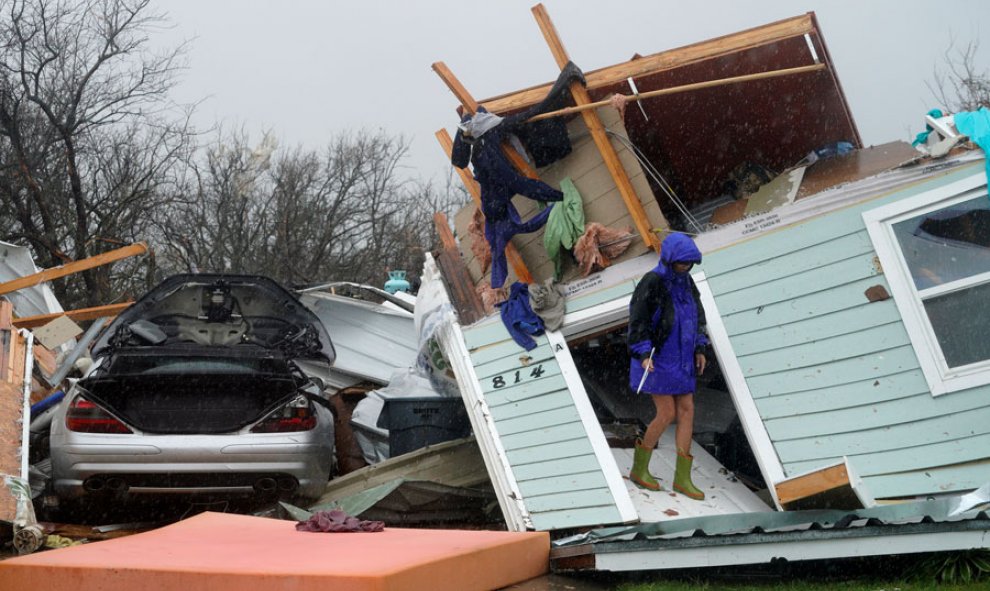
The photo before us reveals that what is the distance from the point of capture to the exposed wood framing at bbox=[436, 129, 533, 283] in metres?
7.46

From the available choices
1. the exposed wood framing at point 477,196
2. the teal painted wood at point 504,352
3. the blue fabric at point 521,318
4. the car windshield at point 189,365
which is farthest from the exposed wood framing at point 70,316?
the blue fabric at point 521,318

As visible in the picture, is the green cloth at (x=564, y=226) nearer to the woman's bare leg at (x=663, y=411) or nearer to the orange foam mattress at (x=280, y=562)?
the woman's bare leg at (x=663, y=411)

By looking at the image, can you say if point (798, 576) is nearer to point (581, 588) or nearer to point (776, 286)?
point (581, 588)

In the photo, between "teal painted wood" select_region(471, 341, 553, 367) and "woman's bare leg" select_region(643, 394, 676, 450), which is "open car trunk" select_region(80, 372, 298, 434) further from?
"woman's bare leg" select_region(643, 394, 676, 450)

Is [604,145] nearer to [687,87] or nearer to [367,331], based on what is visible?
[687,87]

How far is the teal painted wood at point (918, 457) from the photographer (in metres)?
5.41

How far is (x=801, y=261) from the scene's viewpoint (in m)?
6.09

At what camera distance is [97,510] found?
782 cm

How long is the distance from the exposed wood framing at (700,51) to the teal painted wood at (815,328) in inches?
77.0

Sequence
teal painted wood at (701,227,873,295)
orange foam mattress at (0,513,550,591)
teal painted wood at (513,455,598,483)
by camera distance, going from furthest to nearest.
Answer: teal painted wood at (513,455,598,483)
teal painted wood at (701,227,873,295)
orange foam mattress at (0,513,550,591)

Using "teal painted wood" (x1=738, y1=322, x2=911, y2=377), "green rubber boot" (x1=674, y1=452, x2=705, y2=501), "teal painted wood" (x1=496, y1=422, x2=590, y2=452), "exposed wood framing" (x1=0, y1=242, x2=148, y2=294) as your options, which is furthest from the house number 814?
"exposed wood framing" (x1=0, y1=242, x2=148, y2=294)

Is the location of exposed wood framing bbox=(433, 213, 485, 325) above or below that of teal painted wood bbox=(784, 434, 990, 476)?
above

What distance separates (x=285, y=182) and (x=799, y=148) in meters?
Answer: 20.5

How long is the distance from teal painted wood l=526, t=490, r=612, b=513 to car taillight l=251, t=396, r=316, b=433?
6.02 feet
